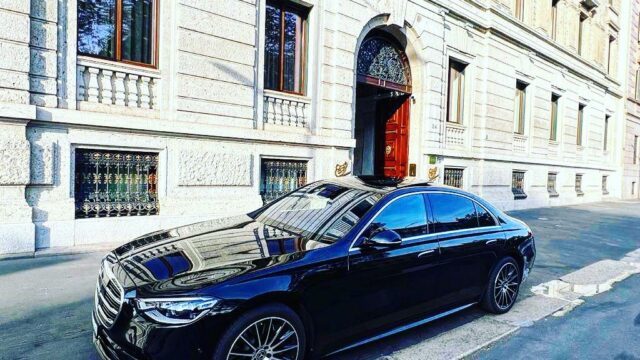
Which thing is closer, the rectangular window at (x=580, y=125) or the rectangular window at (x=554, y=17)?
the rectangular window at (x=554, y=17)

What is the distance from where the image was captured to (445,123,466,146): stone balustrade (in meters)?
13.7

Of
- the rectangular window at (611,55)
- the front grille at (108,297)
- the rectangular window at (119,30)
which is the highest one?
the rectangular window at (611,55)

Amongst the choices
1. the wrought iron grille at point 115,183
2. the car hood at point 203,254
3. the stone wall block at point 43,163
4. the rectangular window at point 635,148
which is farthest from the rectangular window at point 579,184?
the stone wall block at point 43,163

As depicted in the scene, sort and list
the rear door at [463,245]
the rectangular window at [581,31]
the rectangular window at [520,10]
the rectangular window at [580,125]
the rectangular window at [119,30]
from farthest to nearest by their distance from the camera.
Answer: the rectangular window at [580,125]
the rectangular window at [581,31]
the rectangular window at [520,10]
the rectangular window at [119,30]
the rear door at [463,245]

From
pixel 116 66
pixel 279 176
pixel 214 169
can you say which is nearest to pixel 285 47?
pixel 279 176

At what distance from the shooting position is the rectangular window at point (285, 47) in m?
9.20

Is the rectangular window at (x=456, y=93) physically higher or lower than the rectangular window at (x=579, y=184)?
higher

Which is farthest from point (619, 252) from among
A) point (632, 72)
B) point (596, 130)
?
point (632, 72)

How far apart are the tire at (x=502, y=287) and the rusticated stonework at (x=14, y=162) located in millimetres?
6710

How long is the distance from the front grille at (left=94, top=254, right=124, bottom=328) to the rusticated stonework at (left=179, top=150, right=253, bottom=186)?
4376mm

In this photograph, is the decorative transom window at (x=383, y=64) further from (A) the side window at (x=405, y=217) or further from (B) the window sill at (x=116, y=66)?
(A) the side window at (x=405, y=217)

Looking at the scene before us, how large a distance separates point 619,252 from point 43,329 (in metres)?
10.5

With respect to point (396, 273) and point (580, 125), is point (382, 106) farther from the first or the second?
point (580, 125)

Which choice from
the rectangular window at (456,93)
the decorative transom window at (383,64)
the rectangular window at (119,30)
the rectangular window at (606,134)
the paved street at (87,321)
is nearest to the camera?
the paved street at (87,321)
